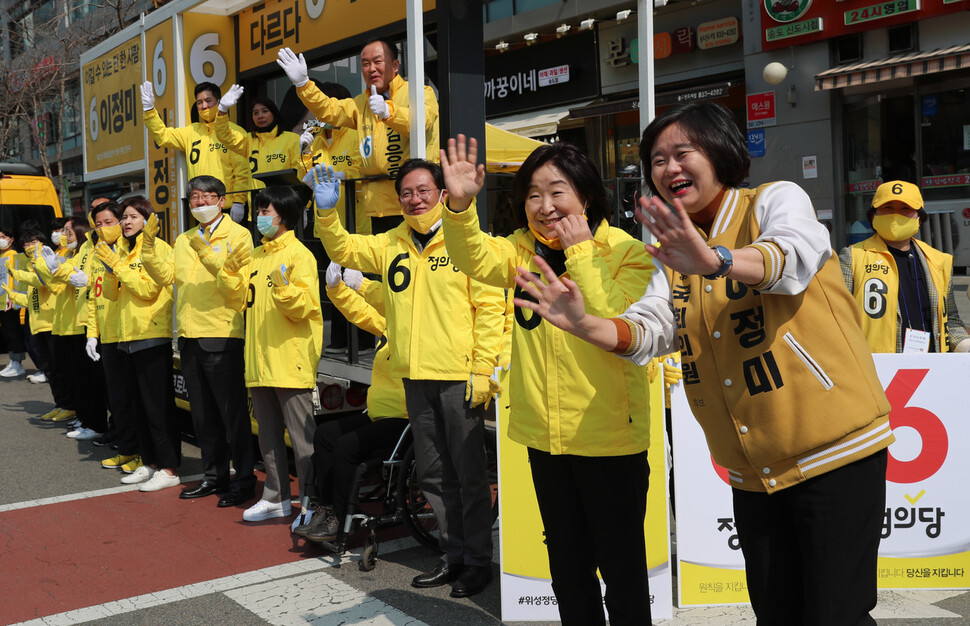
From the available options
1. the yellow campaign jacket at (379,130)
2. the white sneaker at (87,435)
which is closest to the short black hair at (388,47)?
the yellow campaign jacket at (379,130)

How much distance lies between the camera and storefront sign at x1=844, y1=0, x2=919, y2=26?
10.9 meters

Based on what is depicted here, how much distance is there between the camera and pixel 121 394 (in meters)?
7.21

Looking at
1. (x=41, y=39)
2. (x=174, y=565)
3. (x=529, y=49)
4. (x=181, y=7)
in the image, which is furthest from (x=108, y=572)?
(x=41, y=39)

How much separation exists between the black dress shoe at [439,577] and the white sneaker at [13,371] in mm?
10945

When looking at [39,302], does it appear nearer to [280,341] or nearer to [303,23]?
[303,23]

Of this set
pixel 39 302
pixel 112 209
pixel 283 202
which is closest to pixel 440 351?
pixel 283 202

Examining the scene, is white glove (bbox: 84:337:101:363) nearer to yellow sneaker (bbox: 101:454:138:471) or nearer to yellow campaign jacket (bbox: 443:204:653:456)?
yellow sneaker (bbox: 101:454:138:471)

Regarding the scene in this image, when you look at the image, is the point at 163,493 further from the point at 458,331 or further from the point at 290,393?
the point at 458,331

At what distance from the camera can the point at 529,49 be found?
1658cm

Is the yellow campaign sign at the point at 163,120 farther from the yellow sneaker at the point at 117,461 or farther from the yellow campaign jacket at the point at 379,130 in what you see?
the yellow campaign jacket at the point at 379,130

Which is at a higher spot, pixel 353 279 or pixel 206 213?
pixel 206 213

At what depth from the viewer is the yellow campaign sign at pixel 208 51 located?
8.63 metres

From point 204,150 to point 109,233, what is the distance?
169 centimetres

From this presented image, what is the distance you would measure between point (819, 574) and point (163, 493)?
5.38 meters
